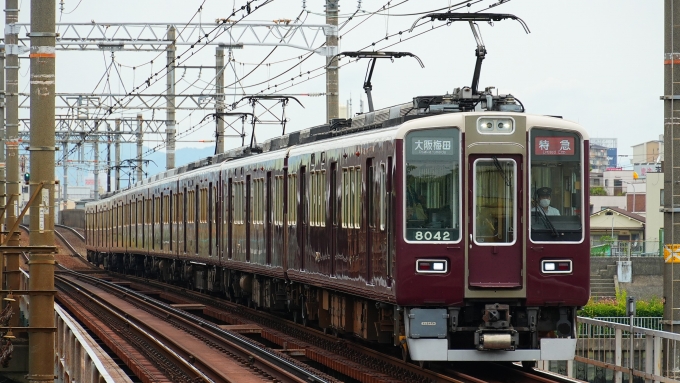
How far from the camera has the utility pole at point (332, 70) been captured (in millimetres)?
20797

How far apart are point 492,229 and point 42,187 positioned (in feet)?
14.5

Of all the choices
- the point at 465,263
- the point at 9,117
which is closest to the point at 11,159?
the point at 9,117

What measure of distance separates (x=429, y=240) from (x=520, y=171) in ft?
3.73

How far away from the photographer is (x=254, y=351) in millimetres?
15359

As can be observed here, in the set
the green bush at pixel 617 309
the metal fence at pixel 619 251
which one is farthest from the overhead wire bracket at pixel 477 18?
the metal fence at pixel 619 251

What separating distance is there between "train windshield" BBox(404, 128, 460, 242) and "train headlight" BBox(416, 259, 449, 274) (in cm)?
21

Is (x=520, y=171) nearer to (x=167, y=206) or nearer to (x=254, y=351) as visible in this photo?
(x=254, y=351)

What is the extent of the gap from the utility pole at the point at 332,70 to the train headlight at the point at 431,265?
7.57 metres

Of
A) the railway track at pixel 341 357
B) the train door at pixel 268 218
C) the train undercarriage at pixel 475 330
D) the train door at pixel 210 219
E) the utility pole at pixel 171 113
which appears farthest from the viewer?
the utility pole at pixel 171 113

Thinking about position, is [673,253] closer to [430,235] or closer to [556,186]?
[556,186]

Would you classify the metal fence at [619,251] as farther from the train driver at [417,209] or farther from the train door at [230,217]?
the train driver at [417,209]

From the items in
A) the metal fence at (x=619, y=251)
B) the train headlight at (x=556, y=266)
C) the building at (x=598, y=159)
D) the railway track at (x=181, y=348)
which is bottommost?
the railway track at (x=181, y=348)

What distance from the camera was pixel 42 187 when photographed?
1188 cm

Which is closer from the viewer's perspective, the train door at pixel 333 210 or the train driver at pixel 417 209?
the train driver at pixel 417 209
